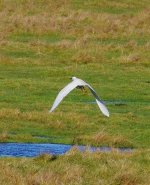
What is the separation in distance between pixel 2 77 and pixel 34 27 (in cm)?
1294

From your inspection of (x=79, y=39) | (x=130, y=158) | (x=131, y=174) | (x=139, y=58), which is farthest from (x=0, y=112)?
(x=79, y=39)

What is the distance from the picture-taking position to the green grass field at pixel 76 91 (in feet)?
45.4

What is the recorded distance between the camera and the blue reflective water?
52.9 ft

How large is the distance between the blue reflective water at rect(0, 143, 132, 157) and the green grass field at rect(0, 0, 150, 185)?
0.27 meters

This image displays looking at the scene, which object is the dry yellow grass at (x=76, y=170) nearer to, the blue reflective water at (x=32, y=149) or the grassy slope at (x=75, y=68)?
the blue reflective water at (x=32, y=149)

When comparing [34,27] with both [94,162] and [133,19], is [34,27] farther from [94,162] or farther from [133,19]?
[94,162]

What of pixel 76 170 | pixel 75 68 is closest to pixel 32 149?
pixel 76 170

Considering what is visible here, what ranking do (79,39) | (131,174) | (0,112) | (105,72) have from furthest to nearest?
1. (79,39)
2. (105,72)
3. (0,112)
4. (131,174)

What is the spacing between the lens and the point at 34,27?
3781 cm

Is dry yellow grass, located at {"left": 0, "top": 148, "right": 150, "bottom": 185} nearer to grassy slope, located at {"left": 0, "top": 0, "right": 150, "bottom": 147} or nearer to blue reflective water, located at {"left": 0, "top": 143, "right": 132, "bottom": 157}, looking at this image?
blue reflective water, located at {"left": 0, "top": 143, "right": 132, "bottom": 157}

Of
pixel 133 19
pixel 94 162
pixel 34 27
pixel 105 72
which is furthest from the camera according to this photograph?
pixel 133 19

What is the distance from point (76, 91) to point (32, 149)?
682cm

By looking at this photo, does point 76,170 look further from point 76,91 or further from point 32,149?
point 76,91

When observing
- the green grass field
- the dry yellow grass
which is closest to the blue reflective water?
the green grass field
